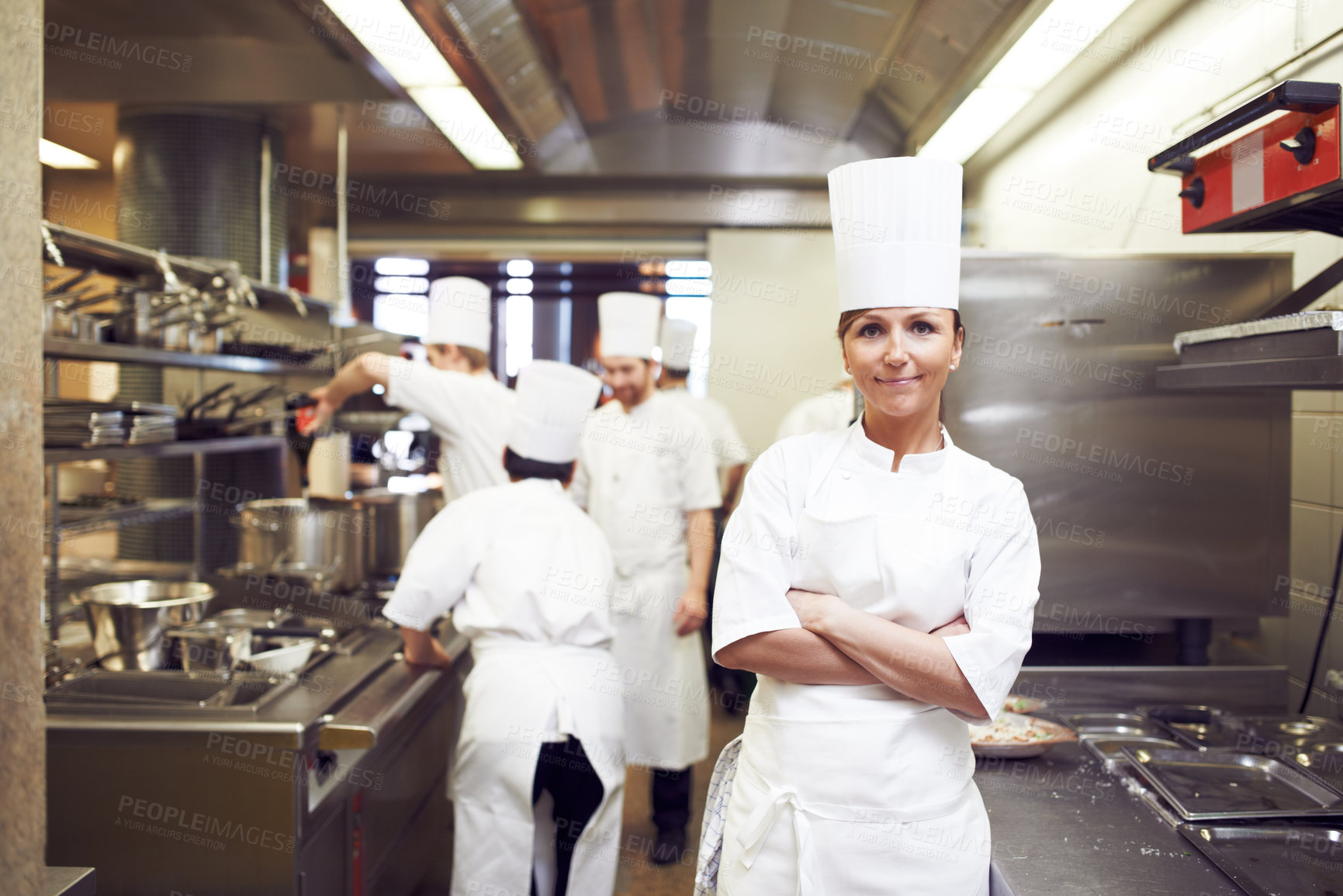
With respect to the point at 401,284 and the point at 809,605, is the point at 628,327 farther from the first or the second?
the point at 401,284

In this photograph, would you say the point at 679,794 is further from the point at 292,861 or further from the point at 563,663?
the point at 292,861

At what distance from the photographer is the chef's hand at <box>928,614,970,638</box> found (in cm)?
126

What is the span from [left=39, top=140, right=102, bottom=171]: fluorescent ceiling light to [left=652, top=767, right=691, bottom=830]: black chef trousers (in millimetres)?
4707

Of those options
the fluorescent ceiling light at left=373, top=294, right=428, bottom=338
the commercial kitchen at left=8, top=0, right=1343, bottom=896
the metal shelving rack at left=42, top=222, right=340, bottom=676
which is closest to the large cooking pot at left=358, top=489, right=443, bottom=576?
the commercial kitchen at left=8, top=0, right=1343, bottom=896

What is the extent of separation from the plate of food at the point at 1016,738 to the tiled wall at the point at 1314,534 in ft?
2.38

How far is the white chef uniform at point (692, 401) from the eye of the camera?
409 centimetres

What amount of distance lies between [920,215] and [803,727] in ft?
2.43

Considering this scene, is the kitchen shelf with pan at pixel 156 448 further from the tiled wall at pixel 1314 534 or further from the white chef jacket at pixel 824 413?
the tiled wall at pixel 1314 534

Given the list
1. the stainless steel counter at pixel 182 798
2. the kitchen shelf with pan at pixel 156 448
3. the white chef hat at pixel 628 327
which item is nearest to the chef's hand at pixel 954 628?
the stainless steel counter at pixel 182 798

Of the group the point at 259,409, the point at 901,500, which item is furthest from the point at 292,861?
the point at 259,409

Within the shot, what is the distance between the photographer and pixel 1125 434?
203 cm

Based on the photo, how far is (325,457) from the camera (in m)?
2.86

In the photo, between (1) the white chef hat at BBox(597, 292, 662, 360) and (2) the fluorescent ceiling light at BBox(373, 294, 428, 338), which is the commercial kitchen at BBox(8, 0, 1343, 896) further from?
(2) the fluorescent ceiling light at BBox(373, 294, 428, 338)

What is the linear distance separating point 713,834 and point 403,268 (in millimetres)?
5437
